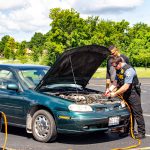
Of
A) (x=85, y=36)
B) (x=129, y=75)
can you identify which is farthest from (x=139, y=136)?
(x=85, y=36)

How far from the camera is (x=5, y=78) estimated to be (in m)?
8.34

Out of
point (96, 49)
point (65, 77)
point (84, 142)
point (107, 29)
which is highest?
point (107, 29)

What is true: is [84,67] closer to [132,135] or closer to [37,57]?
[132,135]

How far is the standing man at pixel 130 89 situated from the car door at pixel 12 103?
1753 millimetres

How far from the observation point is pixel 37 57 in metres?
70.6

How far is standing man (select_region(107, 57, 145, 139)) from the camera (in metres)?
7.84

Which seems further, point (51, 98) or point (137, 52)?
point (137, 52)

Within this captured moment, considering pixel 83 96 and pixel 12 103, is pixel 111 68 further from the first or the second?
pixel 12 103

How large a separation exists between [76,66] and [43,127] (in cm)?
159

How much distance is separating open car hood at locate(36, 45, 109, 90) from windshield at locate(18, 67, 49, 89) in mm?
342

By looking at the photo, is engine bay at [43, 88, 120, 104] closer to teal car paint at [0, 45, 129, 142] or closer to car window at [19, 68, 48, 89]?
teal car paint at [0, 45, 129, 142]

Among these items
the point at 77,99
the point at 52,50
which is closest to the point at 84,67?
the point at 77,99

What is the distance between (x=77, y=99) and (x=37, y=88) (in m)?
0.81

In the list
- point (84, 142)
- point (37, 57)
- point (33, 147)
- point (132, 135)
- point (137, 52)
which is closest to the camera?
point (33, 147)
